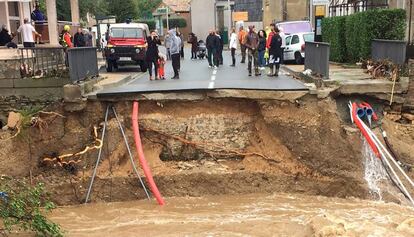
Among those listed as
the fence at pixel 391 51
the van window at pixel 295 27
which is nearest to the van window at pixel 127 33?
the van window at pixel 295 27

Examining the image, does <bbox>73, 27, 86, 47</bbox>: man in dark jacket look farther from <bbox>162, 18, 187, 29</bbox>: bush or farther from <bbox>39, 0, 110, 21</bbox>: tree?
<bbox>162, 18, 187, 29</bbox>: bush

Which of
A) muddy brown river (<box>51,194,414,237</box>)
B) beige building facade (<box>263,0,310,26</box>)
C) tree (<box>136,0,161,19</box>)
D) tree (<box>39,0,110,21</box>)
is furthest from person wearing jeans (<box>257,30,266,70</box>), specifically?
tree (<box>136,0,161,19</box>)

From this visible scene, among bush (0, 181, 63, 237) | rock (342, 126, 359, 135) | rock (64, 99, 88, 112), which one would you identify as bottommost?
bush (0, 181, 63, 237)

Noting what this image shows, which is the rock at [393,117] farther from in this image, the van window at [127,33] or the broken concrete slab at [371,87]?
the van window at [127,33]

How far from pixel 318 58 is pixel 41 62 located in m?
9.05

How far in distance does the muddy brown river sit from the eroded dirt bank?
49 cm

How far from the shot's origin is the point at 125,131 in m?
15.1

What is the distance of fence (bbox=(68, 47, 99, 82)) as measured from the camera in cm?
1568

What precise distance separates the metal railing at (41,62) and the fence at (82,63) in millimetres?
937

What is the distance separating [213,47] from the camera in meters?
24.8

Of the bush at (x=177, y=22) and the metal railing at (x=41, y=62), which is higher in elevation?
the bush at (x=177, y=22)

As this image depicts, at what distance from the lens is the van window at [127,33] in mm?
24312

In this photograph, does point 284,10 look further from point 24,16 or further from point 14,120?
point 14,120

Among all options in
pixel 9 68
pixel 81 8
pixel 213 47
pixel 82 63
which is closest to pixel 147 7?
pixel 81 8
